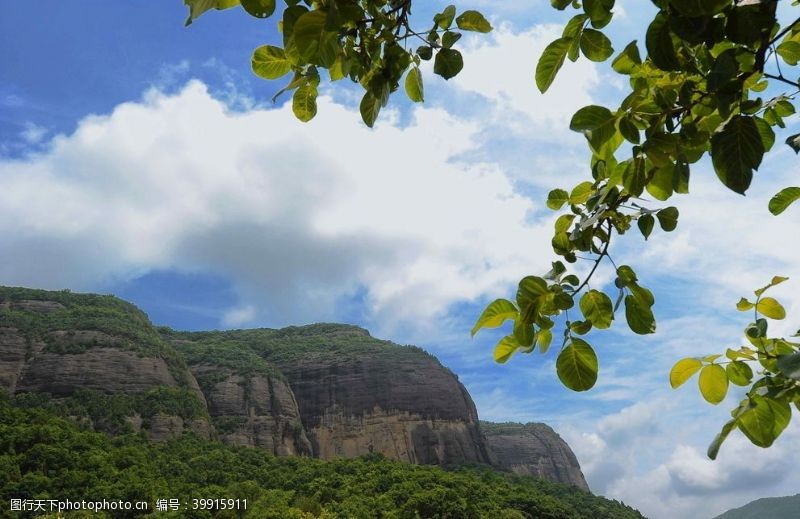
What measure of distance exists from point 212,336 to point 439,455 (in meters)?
39.5

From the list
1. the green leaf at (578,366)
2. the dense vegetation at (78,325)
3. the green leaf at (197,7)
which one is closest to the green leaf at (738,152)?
the green leaf at (578,366)

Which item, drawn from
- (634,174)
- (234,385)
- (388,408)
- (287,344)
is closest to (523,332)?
(634,174)

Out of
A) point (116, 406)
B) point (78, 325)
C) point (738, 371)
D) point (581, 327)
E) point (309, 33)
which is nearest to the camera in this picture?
point (309, 33)

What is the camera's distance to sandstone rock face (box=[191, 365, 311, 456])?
4859 cm

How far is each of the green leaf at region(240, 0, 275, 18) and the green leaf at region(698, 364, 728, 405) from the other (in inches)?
53.6

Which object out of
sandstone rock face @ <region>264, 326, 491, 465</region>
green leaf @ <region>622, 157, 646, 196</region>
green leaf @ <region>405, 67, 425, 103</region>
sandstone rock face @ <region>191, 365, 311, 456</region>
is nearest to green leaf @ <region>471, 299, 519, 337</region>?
green leaf @ <region>622, 157, 646, 196</region>

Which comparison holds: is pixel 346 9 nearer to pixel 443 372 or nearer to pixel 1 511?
pixel 1 511

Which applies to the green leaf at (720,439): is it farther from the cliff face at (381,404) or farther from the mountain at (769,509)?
the mountain at (769,509)

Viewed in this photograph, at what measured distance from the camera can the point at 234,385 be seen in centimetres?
5422

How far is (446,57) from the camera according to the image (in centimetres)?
137

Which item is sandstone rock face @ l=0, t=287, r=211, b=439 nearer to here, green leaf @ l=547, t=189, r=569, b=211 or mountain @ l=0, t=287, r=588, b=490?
mountain @ l=0, t=287, r=588, b=490

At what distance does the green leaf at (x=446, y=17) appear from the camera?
1.37 meters

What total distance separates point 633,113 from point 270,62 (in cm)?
86

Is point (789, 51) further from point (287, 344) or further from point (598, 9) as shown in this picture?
point (287, 344)
